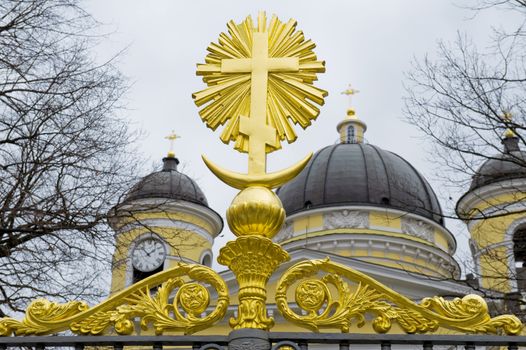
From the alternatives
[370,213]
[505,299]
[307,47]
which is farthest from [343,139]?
[307,47]

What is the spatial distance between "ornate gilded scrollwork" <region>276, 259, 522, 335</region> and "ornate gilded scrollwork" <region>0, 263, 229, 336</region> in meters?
0.40

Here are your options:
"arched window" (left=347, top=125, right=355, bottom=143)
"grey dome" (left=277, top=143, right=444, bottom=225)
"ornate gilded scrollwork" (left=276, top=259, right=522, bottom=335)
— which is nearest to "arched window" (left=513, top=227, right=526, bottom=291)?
"ornate gilded scrollwork" (left=276, top=259, right=522, bottom=335)

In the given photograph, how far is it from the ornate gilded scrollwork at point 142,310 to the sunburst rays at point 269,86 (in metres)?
0.80

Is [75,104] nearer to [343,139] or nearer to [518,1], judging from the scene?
[518,1]

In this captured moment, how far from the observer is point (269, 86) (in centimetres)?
462

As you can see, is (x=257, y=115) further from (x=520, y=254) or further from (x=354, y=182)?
(x=354, y=182)

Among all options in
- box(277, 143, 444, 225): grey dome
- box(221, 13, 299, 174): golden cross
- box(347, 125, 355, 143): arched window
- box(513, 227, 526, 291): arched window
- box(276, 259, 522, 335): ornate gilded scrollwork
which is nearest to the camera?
box(276, 259, 522, 335): ornate gilded scrollwork

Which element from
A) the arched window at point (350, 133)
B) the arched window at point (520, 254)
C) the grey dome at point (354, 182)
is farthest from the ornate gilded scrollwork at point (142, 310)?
the arched window at point (350, 133)

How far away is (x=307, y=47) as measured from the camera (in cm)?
466

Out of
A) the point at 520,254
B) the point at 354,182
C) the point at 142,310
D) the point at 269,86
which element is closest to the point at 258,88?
the point at 269,86

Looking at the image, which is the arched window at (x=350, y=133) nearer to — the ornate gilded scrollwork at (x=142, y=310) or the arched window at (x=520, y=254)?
the arched window at (x=520, y=254)

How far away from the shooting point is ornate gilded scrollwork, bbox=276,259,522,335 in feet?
13.6

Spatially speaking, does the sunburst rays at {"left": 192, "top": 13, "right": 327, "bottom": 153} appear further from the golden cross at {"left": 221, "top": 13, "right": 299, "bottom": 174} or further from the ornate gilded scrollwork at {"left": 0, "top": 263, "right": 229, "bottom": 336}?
the ornate gilded scrollwork at {"left": 0, "top": 263, "right": 229, "bottom": 336}

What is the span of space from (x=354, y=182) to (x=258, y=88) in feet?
88.8
